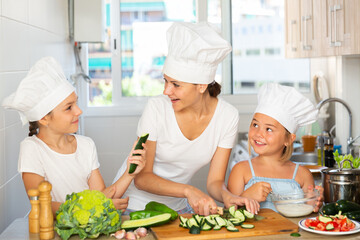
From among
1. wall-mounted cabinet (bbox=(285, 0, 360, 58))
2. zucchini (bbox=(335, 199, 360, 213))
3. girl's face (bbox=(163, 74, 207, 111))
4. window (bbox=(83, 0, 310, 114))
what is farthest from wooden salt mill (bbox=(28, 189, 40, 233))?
window (bbox=(83, 0, 310, 114))

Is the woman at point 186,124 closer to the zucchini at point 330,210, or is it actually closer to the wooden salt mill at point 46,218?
the zucchini at point 330,210

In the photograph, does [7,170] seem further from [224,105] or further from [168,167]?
[224,105]

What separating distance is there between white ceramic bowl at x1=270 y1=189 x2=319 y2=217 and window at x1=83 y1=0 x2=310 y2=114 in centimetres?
238

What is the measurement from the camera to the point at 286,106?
207 cm

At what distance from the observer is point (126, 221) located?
1694mm

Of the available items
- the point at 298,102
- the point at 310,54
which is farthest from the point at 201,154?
the point at 310,54

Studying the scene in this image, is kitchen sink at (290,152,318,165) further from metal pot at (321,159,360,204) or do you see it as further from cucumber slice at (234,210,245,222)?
cucumber slice at (234,210,245,222)

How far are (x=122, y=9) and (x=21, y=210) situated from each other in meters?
2.23

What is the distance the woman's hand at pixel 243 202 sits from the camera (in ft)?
5.88

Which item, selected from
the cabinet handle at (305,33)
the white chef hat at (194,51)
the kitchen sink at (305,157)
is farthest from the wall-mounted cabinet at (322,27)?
the white chef hat at (194,51)

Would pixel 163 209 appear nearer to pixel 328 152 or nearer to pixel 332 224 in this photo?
pixel 332 224

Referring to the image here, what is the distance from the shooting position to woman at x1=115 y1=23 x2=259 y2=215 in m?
2.08

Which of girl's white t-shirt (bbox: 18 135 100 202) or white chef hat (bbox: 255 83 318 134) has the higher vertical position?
white chef hat (bbox: 255 83 318 134)

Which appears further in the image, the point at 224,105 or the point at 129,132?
the point at 129,132
